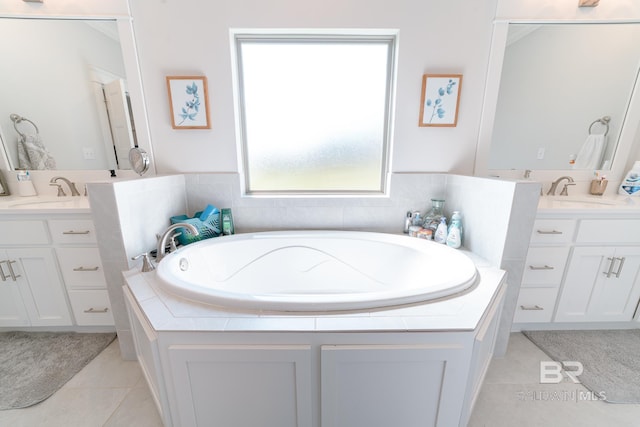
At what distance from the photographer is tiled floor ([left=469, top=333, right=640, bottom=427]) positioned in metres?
1.07

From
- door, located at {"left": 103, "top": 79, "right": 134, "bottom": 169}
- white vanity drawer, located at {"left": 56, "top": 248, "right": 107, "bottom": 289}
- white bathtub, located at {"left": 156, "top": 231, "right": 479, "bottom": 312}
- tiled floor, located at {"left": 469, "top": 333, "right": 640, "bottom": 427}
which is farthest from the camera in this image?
door, located at {"left": 103, "top": 79, "right": 134, "bottom": 169}

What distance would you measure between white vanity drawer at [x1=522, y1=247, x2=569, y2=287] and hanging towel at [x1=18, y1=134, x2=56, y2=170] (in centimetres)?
338

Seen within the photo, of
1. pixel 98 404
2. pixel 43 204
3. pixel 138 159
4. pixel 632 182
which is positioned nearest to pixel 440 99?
pixel 632 182

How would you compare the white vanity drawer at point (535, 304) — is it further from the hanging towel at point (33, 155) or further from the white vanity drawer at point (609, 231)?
the hanging towel at point (33, 155)

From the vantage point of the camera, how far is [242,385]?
0.82m

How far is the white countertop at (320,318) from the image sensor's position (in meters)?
0.78

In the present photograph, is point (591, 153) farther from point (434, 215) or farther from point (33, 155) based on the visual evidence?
point (33, 155)

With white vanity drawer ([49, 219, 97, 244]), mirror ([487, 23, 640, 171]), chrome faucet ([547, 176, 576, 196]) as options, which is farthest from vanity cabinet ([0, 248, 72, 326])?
chrome faucet ([547, 176, 576, 196])

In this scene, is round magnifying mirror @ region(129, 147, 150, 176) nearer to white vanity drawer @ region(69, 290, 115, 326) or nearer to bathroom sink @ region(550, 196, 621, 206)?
white vanity drawer @ region(69, 290, 115, 326)

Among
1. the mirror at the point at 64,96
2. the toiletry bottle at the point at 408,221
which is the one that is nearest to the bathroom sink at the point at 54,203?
the mirror at the point at 64,96

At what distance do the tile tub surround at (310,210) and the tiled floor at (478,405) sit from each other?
15cm

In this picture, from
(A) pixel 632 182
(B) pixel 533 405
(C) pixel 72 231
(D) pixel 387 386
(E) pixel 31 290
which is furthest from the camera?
(A) pixel 632 182

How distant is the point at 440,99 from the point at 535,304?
4.88 ft

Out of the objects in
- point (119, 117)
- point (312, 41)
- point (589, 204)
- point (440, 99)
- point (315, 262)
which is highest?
point (312, 41)
